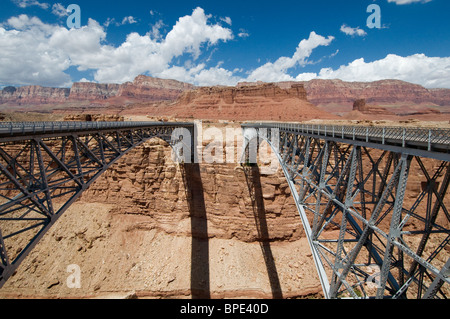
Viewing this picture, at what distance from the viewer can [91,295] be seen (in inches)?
714

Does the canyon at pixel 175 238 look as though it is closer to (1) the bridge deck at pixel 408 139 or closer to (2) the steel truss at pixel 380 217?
(2) the steel truss at pixel 380 217

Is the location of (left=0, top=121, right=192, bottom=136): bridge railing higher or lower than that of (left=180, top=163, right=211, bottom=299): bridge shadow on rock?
higher

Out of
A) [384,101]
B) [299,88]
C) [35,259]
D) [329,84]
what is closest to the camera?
[35,259]

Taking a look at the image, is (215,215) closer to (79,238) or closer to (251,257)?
(251,257)

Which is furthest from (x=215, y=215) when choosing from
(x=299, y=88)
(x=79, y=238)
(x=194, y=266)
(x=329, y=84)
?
(x=329, y=84)

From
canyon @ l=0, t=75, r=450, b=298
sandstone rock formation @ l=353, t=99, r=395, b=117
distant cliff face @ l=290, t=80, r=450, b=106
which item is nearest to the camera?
canyon @ l=0, t=75, r=450, b=298

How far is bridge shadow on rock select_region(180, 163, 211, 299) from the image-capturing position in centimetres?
1967

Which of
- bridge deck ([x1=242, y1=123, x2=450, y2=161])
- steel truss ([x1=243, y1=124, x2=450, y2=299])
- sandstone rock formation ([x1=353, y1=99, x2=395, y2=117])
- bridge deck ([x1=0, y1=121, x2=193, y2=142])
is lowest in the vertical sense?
steel truss ([x1=243, y1=124, x2=450, y2=299])

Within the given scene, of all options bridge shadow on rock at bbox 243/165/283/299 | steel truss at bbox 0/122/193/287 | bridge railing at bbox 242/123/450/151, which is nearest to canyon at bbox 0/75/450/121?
bridge shadow on rock at bbox 243/165/283/299

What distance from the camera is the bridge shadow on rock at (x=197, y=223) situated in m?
19.7

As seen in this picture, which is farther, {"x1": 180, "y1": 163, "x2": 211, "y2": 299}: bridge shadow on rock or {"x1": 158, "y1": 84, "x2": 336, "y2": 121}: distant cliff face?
{"x1": 158, "y1": 84, "x2": 336, "y2": 121}: distant cliff face

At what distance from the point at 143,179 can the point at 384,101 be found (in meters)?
207

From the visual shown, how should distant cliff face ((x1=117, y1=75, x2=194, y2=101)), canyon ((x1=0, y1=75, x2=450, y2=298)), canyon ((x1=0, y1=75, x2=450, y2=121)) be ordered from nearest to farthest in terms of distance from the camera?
canyon ((x1=0, y1=75, x2=450, y2=298)) < canyon ((x1=0, y1=75, x2=450, y2=121)) < distant cliff face ((x1=117, y1=75, x2=194, y2=101))

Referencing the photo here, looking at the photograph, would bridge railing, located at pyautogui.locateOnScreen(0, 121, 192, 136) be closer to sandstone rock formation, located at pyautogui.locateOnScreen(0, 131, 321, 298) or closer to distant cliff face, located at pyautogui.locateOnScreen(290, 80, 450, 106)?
sandstone rock formation, located at pyautogui.locateOnScreen(0, 131, 321, 298)
